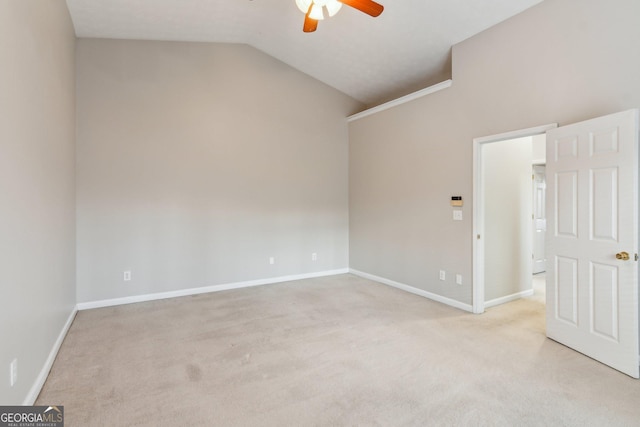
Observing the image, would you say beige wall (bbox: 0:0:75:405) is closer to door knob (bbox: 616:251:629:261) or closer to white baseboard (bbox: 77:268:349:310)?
white baseboard (bbox: 77:268:349:310)

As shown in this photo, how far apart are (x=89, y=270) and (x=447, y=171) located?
15.5ft

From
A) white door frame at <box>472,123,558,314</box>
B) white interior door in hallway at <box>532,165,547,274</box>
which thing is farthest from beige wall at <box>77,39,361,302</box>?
white interior door in hallway at <box>532,165,547,274</box>

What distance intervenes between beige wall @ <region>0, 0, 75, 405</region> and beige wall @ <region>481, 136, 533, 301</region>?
4219mm

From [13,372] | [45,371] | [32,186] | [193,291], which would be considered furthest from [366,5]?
[193,291]

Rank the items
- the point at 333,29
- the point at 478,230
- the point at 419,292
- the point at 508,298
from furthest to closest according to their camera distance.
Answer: the point at 419,292
the point at 508,298
the point at 333,29
the point at 478,230

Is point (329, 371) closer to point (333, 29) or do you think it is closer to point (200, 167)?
point (200, 167)

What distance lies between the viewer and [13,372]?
182cm

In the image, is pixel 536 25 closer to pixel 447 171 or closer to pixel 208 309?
pixel 447 171

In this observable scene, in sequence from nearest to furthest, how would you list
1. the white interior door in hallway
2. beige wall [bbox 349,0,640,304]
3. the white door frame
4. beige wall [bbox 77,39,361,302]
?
beige wall [bbox 349,0,640,304] < the white door frame < beige wall [bbox 77,39,361,302] < the white interior door in hallway

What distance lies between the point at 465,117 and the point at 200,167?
3.60 metres

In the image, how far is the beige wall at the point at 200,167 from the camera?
4.07 metres

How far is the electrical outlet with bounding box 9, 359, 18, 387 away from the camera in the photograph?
1.79 metres

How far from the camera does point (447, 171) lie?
160 inches

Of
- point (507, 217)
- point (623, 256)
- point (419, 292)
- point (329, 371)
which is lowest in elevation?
point (329, 371)
